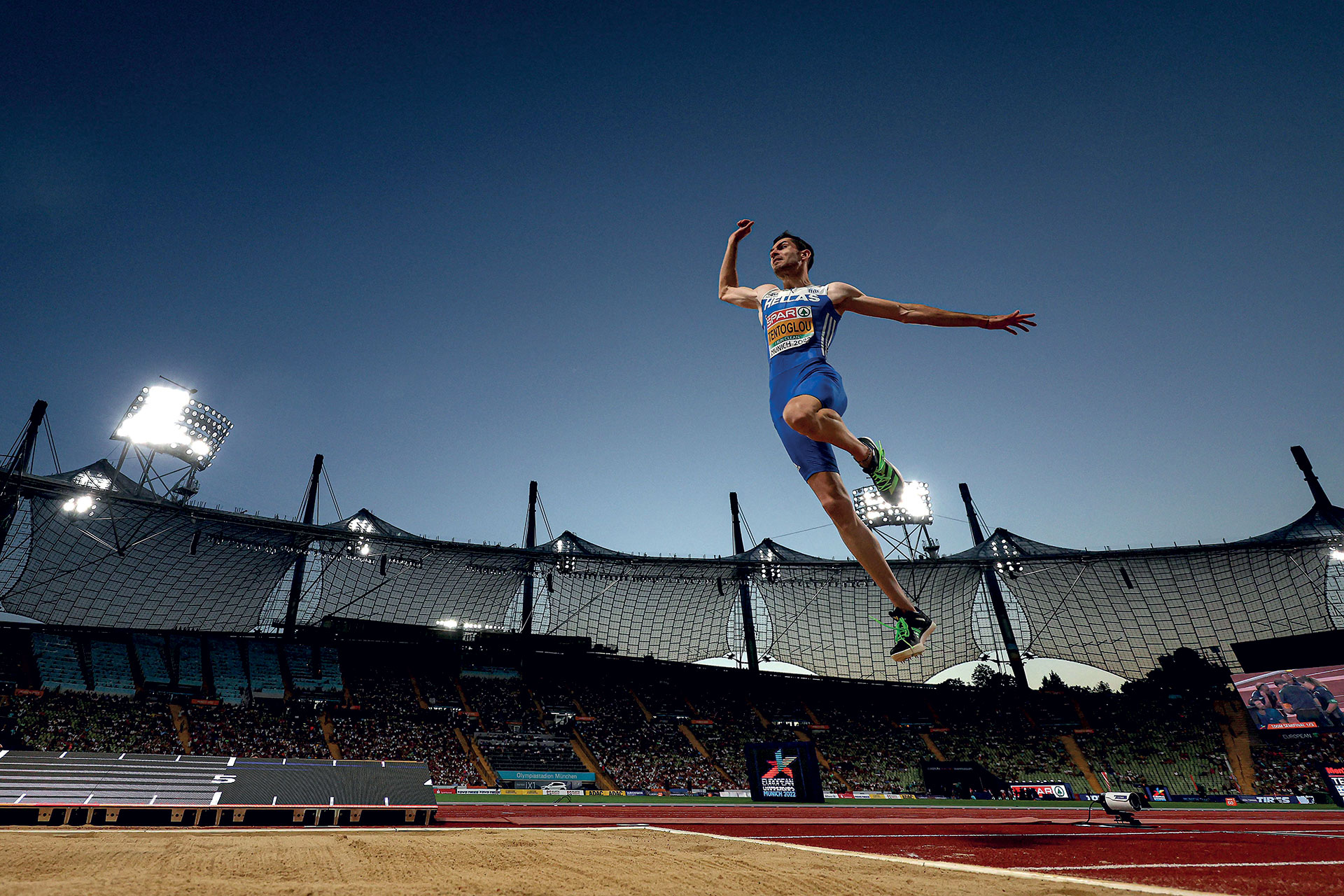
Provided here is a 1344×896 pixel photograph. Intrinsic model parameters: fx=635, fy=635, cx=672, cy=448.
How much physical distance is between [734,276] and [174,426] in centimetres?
3260

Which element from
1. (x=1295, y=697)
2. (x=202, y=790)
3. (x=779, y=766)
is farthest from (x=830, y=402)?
(x=1295, y=697)

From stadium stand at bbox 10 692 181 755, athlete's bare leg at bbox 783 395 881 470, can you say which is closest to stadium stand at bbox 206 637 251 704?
stadium stand at bbox 10 692 181 755

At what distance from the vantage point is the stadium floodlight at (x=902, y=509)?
1617 inches

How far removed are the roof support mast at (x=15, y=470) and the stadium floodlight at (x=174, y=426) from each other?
2501 millimetres

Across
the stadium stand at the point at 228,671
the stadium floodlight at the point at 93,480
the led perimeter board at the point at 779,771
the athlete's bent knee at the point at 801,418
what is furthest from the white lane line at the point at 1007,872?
the stadium stand at the point at 228,671

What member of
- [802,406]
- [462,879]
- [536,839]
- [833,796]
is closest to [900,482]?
[802,406]

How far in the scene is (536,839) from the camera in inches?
267

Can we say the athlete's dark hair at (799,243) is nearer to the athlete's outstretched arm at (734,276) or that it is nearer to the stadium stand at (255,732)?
the athlete's outstretched arm at (734,276)

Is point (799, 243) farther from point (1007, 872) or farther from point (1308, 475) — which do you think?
point (1308, 475)

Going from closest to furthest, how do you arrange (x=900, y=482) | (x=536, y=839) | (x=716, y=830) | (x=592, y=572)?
(x=900, y=482)
(x=536, y=839)
(x=716, y=830)
(x=592, y=572)

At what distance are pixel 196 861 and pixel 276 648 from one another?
40.0 meters

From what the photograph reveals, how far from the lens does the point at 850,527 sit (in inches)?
170

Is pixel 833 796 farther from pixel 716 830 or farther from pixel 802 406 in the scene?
pixel 802 406

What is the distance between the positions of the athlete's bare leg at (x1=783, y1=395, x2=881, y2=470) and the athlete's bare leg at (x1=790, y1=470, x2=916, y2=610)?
58 millimetres
